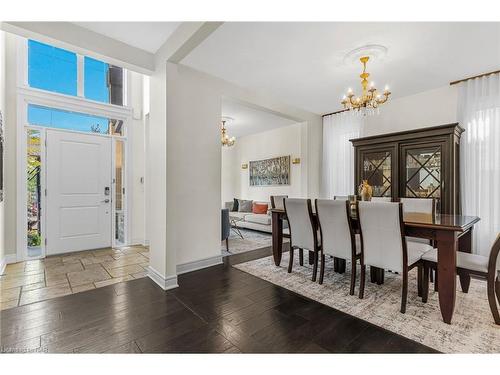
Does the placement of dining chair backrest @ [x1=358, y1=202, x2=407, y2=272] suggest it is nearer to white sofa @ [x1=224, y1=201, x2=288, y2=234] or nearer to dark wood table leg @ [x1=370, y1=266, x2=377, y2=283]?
dark wood table leg @ [x1=370, y1=266, x2=377, y2=283]

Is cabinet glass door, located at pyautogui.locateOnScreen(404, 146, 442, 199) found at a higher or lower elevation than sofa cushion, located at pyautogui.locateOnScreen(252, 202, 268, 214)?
higher

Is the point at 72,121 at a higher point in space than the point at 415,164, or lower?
higher

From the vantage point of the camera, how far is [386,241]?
2182 mm

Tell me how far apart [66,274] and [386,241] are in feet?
11.9

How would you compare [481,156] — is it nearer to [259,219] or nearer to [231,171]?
[259,219]

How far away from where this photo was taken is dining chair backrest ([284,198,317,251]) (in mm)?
2828

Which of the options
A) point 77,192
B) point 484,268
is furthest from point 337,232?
point 77,192

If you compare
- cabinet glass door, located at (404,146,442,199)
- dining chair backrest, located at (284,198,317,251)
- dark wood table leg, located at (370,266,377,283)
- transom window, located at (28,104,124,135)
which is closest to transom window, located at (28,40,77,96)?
transom window, located at (28,104,124,135)

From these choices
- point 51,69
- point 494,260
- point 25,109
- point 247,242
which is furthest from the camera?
point 247,242

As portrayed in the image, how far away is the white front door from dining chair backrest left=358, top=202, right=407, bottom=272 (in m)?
4.09

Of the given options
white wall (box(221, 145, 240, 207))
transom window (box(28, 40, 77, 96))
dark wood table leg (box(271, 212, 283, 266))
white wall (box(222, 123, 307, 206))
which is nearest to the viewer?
dark wood table leg (box(271, 212, 283, 266))

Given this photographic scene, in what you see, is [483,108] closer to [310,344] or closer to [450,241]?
[450,241]
